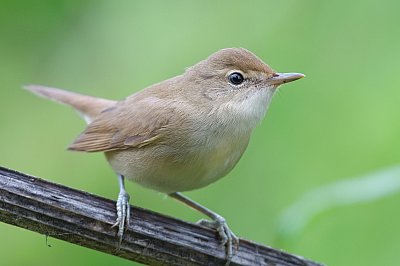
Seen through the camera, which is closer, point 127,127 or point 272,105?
point 127,127

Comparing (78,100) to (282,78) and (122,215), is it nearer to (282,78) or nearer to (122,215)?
(282,78)

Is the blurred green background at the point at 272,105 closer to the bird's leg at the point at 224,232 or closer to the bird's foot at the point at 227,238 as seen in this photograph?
the bird's leg at the point at 224,232

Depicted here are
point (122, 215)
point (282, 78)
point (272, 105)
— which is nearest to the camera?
point (122, 215)

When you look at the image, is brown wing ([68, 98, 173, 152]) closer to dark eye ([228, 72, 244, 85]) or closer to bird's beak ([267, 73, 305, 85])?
dark eye ([228, 72, 244, 85])

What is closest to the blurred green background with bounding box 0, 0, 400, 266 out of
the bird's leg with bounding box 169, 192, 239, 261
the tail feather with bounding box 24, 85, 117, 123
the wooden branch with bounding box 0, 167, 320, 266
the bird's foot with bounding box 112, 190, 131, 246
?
the tail feather with bounding box 24, 85, 117, 123

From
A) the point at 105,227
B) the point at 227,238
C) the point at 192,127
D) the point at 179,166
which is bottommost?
the point at 105,227

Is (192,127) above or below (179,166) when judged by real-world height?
above

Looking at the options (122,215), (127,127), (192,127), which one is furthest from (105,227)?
(127,127)
